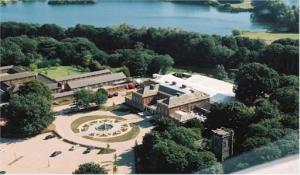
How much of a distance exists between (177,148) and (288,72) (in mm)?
5295

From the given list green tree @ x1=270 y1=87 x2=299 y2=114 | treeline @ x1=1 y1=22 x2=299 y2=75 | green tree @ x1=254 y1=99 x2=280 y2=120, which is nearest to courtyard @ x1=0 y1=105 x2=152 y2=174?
green tree @ x1=254 y1=99 x2=280 y2=120

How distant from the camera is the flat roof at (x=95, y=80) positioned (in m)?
9.15

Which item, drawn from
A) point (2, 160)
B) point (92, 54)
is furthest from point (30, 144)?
point (92, 54)

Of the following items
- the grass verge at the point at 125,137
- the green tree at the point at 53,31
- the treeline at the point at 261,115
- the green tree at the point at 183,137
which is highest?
the green tree at the point at 53,31

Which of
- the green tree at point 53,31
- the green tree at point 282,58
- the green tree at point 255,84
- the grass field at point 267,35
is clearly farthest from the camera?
the green tree at point 53,31

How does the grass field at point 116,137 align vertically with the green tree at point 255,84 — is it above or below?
below

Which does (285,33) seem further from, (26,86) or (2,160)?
(2,160)

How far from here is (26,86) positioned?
318 inches

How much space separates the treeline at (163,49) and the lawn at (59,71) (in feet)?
1.10

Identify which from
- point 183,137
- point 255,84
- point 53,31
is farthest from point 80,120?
point 53,31

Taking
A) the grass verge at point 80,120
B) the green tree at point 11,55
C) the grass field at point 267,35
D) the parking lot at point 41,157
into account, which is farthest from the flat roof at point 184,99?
the grass field at point 267,35

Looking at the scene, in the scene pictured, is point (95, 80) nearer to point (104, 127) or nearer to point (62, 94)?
point (62, 94)

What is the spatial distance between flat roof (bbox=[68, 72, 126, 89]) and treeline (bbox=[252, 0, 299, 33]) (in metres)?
6.80

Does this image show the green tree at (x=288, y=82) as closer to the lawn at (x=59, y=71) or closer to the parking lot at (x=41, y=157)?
the parking lot at (x=41, y=157)
